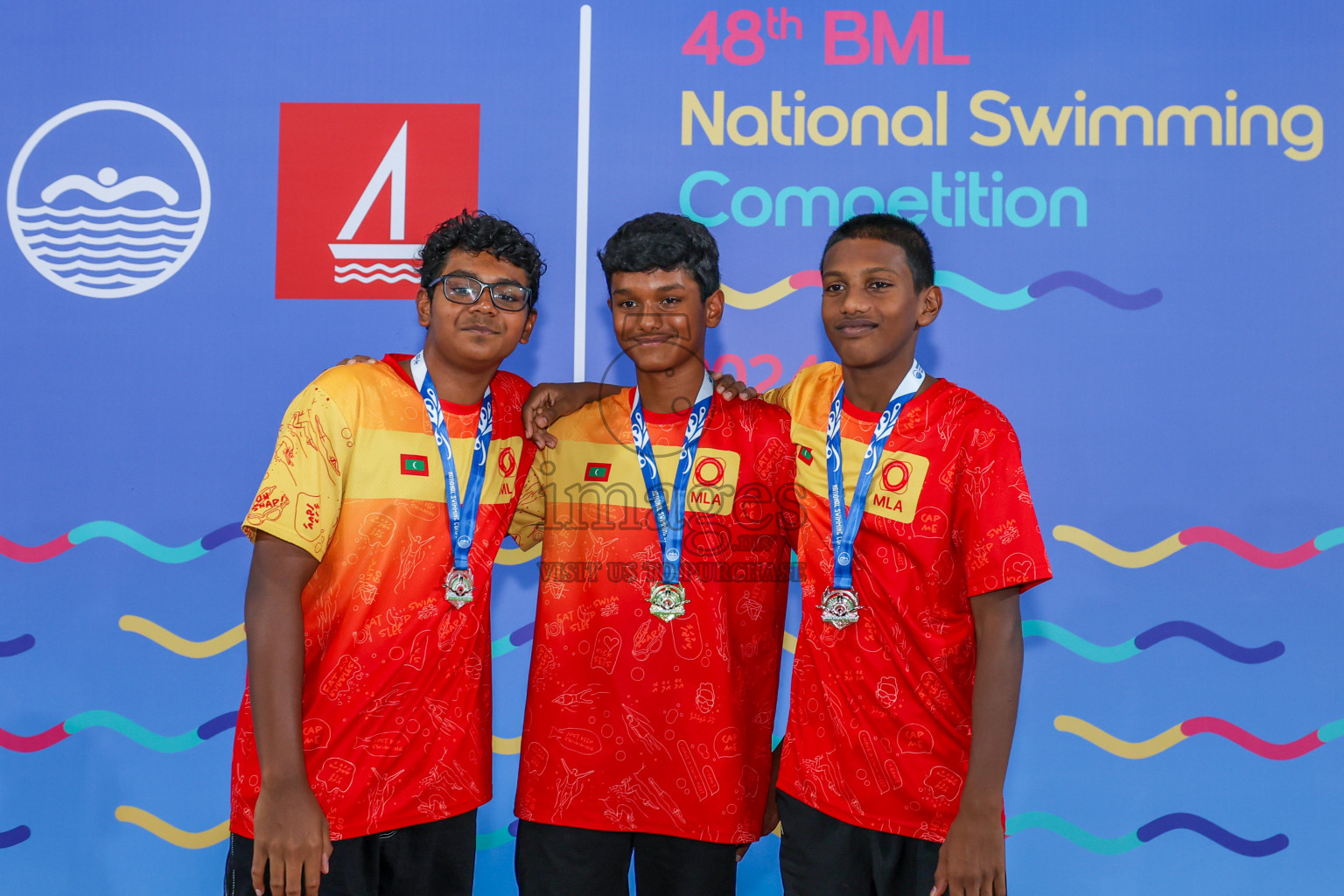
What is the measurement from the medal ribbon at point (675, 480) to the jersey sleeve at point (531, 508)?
25 centimetres

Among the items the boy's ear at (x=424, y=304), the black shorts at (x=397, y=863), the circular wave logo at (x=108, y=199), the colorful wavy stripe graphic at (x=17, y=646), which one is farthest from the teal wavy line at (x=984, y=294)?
the colorful wavy stripe graphic at (x=17, y=646)

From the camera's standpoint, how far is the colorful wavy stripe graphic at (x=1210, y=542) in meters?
2.95

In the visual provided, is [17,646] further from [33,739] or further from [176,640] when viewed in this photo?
[176,640]

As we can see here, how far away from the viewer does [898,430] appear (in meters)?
1.95

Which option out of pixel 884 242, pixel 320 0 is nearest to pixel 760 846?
pixel 884 242

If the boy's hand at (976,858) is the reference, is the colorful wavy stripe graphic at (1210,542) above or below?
above

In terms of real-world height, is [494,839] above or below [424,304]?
below

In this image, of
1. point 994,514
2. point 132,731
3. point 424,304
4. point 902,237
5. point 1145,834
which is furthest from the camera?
point 132,731

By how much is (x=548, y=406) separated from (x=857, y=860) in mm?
1161

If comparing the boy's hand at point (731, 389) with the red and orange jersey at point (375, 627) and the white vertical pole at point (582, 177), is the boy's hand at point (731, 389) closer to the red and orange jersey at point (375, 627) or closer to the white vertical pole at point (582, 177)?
the red and orange jersey at point (375, 627)

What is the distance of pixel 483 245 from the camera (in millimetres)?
2070

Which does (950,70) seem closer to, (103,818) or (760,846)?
(760,846)

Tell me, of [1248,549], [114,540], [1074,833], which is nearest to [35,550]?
[114,540]

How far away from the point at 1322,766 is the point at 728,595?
87.0 inches
